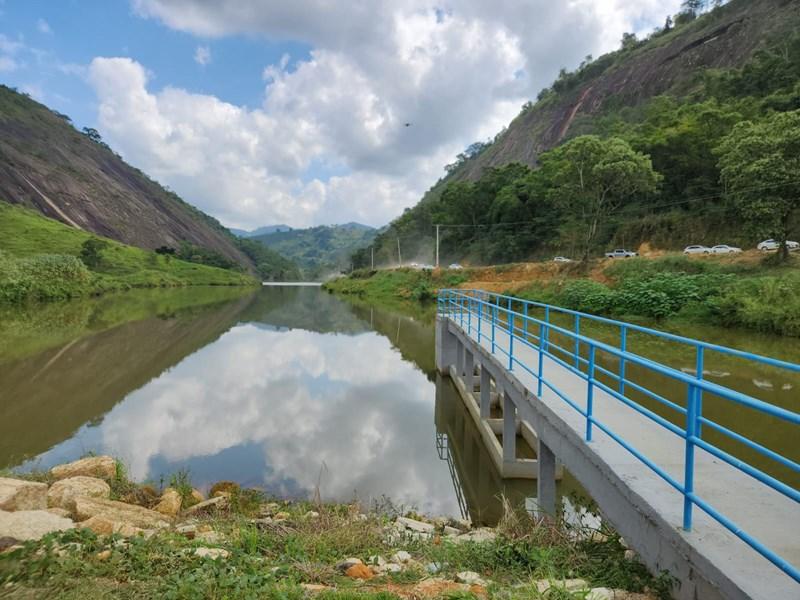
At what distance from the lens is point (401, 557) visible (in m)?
4.40

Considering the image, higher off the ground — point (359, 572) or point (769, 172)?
point (769, 172)

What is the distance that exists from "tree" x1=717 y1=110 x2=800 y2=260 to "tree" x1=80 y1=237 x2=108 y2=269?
76.1 meters

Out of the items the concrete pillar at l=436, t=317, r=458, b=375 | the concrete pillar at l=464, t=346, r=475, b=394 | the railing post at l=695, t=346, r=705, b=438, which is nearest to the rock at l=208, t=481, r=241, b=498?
the railing post at l=695, t=346, r=705, b=438

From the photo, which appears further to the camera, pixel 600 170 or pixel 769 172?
pixel 600 170

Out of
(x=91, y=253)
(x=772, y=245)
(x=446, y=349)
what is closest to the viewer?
(x=446, y=349)

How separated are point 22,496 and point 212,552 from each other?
286 centimetres

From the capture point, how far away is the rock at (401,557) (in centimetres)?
434

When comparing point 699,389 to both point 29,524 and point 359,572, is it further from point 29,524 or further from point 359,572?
point 29,524

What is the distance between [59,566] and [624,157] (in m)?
36.2

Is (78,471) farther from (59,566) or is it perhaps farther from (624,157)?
(624,157)

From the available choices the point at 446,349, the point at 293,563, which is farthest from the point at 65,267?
the point at 293,563

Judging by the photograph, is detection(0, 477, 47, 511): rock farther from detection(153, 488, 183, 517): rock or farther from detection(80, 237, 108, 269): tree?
detection(80, 237, 108, 269): tree

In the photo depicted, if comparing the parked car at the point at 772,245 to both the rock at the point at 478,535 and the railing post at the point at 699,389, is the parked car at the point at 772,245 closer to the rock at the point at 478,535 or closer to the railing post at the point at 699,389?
the railing post at the point at 699,389

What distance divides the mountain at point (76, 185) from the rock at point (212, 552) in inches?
4133
